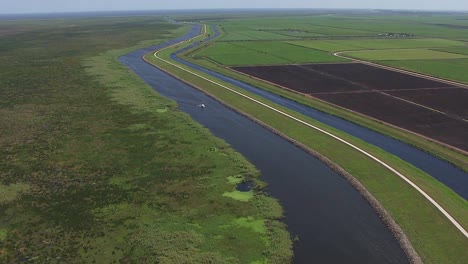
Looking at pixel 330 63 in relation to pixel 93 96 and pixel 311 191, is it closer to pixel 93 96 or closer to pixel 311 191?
pixel 93 96

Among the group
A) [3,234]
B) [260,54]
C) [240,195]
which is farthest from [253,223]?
[260,54]

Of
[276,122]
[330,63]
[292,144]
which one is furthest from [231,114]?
[330,63]

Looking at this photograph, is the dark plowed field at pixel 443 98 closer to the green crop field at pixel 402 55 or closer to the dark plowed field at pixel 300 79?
the dark plowed field at pixel 300 79

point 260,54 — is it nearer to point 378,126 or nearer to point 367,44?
point 367,44

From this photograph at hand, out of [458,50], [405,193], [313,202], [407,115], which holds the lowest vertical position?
[313,202]

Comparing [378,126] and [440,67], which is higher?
[440,67]

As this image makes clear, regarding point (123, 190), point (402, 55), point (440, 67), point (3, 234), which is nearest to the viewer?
point (3, 234)

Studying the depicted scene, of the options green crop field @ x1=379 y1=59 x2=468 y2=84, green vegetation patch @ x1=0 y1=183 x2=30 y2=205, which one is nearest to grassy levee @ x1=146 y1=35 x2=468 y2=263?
green vegetation patch @ x1=0 y1=183 x2=30 y2=205
